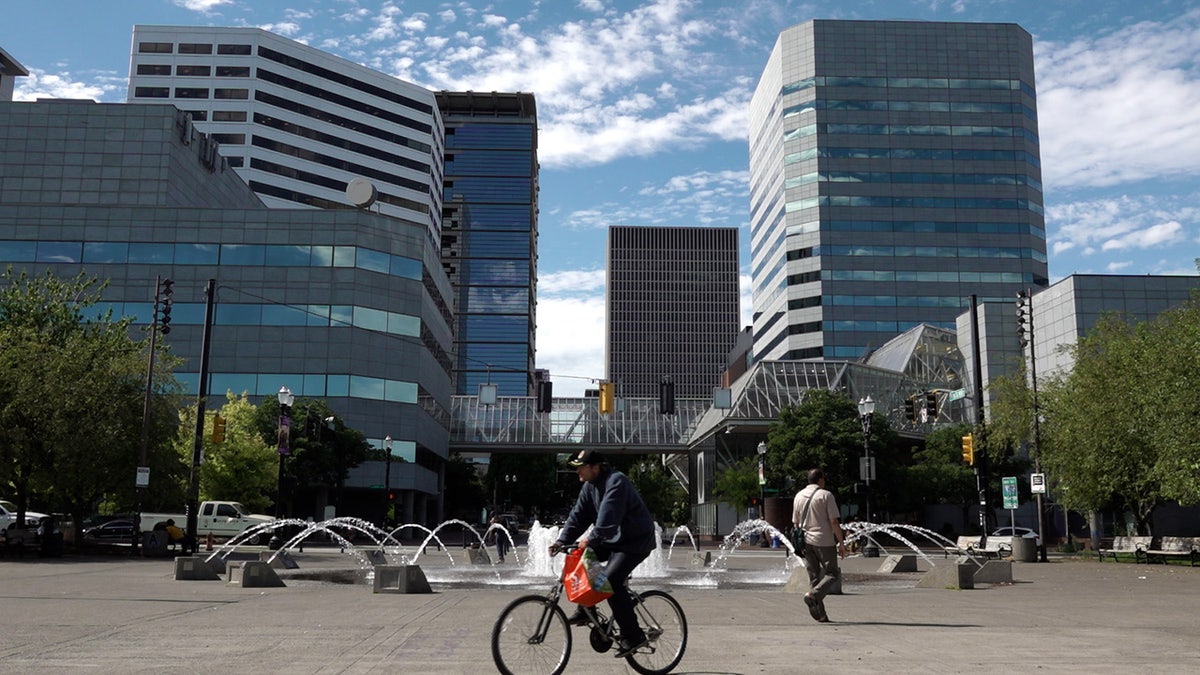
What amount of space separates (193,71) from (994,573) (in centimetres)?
10551

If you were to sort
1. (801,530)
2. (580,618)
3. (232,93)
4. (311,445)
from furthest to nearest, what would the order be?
(232,93)
(311,445)
(801,530)
(580,618)

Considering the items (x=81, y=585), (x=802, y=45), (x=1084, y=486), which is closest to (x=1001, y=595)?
(x=81, y=585)

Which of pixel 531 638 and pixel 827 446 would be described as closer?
pixel 531 638

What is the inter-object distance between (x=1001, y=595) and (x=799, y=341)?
321ft

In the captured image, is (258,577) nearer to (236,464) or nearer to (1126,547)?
(1126,547)

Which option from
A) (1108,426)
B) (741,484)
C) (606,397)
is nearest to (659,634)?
(1108,426)

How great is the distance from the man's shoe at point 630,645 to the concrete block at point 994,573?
1509 cm

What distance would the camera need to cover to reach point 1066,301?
6812cm

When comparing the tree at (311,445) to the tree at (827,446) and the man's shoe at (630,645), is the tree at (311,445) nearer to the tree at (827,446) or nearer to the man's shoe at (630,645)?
the tree at (827,446)

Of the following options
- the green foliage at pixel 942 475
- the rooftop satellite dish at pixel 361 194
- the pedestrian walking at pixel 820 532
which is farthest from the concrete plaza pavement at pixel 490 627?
the rooftop satellite dish at pixel 361 194

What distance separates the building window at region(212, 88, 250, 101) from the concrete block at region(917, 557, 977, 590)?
100m

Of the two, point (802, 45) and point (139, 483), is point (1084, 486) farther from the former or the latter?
point (802, 45)

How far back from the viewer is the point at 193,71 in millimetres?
106938

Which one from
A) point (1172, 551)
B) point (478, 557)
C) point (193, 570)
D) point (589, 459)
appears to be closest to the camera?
point (589, 459)
